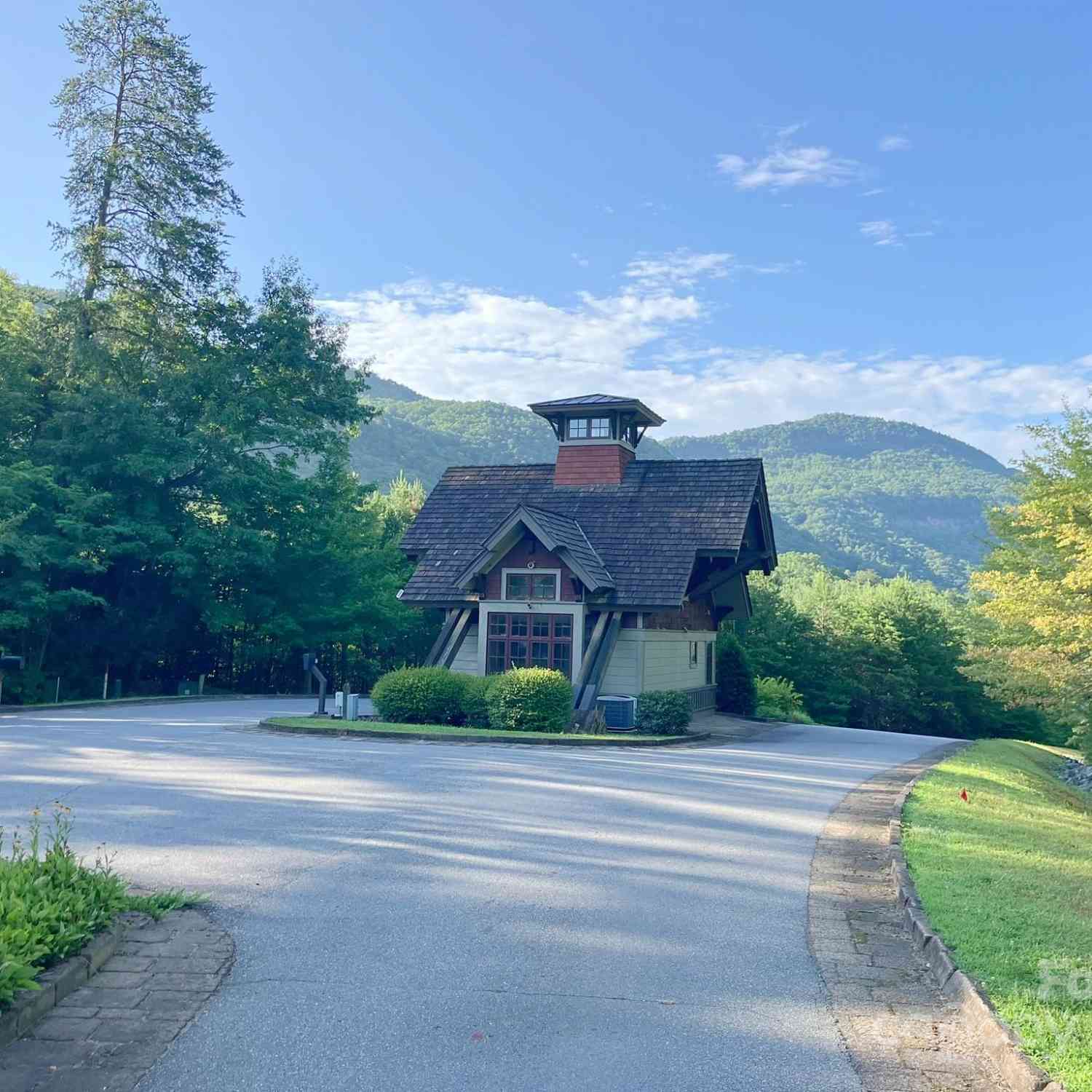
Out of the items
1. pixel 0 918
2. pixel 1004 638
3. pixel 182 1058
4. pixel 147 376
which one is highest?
pixel 147 376

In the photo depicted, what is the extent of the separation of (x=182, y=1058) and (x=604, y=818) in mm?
6352

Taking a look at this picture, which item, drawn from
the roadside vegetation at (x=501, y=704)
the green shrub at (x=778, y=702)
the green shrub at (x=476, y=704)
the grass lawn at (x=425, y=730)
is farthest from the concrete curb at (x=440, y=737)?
the green shrub at (x=778, y=702)

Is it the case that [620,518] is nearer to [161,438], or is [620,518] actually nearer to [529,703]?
[529,703]

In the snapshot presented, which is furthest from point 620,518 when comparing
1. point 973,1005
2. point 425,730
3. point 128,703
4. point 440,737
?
point 973,1005

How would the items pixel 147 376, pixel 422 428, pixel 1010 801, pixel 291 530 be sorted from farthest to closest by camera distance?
pixel 422 428, pixel 291 530, pixel 147 376, pixel 1010 801

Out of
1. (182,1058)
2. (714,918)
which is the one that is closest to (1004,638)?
(714,918)

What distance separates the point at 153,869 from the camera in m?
7.66

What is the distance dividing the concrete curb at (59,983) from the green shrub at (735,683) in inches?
1084

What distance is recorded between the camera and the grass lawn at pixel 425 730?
1861 centimetres

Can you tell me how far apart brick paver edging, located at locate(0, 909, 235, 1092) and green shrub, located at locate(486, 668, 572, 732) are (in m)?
14.2

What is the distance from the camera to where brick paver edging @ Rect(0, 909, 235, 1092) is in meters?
4.28

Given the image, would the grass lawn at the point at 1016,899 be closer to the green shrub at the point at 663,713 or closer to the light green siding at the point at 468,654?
the green shrub at the point at 663,713

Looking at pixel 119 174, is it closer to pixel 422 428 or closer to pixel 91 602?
pixel 91 602

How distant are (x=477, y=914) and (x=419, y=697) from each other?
14797 millimetres
